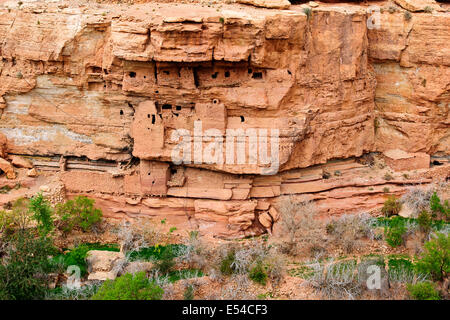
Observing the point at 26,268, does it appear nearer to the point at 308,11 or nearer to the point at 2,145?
the point at 2,145

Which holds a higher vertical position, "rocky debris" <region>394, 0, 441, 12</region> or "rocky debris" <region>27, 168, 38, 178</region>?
"rocky debris" <region>394, 0, 441, 12</region>

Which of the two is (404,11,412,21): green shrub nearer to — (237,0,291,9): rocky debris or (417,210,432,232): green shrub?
(237,0,291,9): rocky debris

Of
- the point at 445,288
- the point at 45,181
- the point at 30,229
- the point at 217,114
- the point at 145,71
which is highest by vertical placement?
the point at 145,71

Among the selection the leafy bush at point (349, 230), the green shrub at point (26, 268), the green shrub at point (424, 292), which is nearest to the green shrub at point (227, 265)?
the leafy bush at point (349, 230)

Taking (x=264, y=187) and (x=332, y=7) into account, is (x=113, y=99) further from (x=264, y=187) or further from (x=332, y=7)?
(x=332, y=7)

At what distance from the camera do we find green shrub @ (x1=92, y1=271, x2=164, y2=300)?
56.7 feet

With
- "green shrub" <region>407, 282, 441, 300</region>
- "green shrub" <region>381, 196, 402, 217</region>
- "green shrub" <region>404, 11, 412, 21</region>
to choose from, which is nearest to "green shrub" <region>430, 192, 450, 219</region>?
"green shrub" <region>381, 196, 402, 217</region>

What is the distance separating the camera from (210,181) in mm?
22844

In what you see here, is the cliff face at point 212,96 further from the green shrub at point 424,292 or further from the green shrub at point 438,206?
the green shrub at point 424,292

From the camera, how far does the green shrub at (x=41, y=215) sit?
20938 mm

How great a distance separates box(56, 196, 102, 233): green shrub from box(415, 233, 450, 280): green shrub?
1043cm

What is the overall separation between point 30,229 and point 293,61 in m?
10.1

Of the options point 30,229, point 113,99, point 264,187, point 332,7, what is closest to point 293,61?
point 332,7

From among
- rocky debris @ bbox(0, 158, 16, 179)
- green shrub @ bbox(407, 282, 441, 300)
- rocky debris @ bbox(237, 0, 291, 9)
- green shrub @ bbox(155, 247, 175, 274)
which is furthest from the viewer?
rocky debris @ bbox(0, 158, 16, 179)
